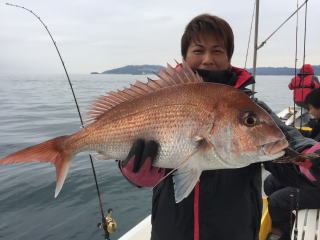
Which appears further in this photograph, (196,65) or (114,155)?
(196,65)

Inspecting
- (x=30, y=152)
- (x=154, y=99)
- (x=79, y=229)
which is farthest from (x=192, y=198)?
(x=79, y=229)

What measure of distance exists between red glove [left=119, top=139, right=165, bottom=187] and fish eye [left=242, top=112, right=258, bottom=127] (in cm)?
48

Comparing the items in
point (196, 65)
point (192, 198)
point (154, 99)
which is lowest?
point (192, 198)

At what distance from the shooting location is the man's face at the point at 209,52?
189cm

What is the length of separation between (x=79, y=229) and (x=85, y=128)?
10.9 ft

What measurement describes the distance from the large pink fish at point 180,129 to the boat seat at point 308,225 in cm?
186

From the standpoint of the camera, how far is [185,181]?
141cm

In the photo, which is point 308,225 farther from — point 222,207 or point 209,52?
point 209,52

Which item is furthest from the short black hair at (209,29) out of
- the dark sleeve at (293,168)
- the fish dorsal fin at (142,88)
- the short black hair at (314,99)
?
the short black hair at (314,99)

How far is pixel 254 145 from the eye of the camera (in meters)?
1.32

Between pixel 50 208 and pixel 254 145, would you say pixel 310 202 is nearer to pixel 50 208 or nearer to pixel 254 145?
pixel 254 145

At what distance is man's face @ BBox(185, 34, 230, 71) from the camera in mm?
1895

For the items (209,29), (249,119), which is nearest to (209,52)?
(209,29)

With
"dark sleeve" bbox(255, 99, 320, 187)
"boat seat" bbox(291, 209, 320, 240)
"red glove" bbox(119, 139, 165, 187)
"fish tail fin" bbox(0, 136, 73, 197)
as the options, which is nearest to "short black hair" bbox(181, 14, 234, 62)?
"dark sleeve" bbox(255, 99, 320, 187)
